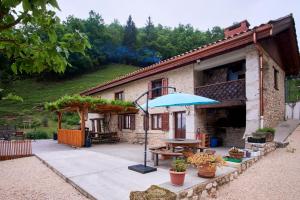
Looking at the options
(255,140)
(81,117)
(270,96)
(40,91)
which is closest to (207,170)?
(255,140)

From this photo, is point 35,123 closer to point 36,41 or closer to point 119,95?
point 119,95

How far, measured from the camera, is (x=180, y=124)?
12.6 metres

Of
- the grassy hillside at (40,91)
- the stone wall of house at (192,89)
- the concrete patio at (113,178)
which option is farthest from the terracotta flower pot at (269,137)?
the grassy hillside at (40,91)

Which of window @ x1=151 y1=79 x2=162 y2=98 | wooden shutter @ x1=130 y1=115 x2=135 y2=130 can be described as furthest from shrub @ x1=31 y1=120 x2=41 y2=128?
window @ x1=151 y1=79 x2=162 y2=98

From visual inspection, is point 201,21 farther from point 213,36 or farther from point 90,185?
point 90,185

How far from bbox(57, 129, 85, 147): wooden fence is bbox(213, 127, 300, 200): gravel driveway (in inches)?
365

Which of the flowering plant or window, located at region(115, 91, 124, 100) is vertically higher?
window, located at region(115, 91, 124, 100)

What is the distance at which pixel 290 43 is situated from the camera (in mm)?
12219

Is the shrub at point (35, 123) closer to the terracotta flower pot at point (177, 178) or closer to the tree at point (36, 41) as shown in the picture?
the terracotta flower pot at point (177, 178)

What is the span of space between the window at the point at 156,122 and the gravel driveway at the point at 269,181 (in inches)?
270

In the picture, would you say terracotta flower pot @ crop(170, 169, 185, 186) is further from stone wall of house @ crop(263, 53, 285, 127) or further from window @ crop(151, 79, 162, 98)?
window @ crop(151, 79, 162, 98)

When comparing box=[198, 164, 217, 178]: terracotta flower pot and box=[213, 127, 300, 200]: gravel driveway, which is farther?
box=[198, 164, 217, 178]: terracotta flower pot

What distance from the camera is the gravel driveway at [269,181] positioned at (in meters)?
5.11

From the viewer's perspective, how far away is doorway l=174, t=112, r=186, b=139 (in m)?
12.3
